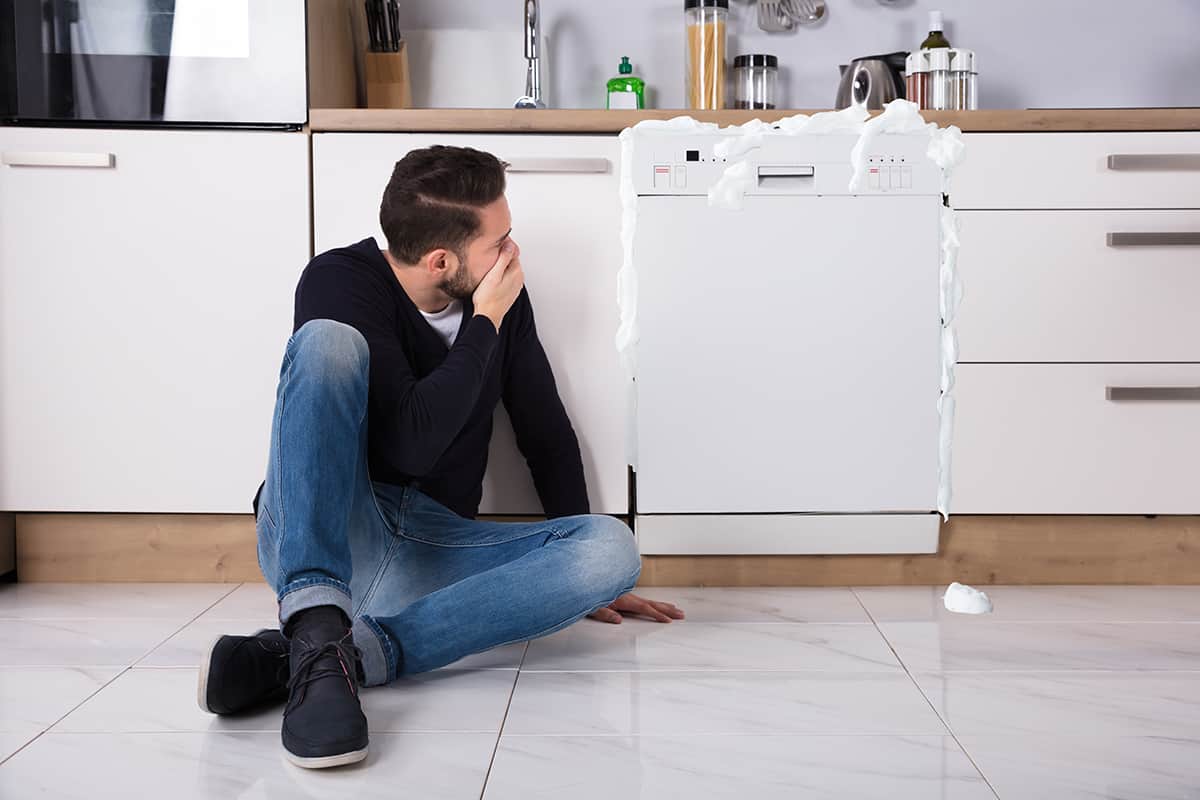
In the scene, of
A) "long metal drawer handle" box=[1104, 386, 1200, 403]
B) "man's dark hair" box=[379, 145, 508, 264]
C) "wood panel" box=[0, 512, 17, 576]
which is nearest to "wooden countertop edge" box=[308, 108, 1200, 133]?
"man's dark hair" box=[379, 145, 508, 264]

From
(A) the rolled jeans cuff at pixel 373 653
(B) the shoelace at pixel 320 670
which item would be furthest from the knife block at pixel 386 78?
(B) the shoelace at pixel 320 670

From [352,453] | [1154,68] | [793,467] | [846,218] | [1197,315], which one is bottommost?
[793,467]

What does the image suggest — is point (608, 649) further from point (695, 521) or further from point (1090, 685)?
point (1090, 685)

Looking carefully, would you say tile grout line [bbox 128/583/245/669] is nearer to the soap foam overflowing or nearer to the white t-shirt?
the white t-shirt

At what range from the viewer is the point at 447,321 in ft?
5.53

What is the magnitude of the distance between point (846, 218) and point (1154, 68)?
1.14m

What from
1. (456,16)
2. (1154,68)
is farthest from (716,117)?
(1154,68)

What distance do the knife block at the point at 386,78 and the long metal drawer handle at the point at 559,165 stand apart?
59 centimetres

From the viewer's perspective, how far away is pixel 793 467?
6.49 feet

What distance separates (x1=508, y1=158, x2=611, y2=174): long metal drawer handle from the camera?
1963 millimetres

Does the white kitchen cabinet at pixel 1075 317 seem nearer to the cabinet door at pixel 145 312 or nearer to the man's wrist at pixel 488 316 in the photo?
the man's wrist at pixel 488 316

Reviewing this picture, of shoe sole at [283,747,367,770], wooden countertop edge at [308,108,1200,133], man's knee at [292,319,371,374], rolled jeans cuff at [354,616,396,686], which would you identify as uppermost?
wooden countertop edge at [308,108,1200,133]

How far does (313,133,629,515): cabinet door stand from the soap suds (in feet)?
1.89

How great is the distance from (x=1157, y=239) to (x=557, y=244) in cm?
105
